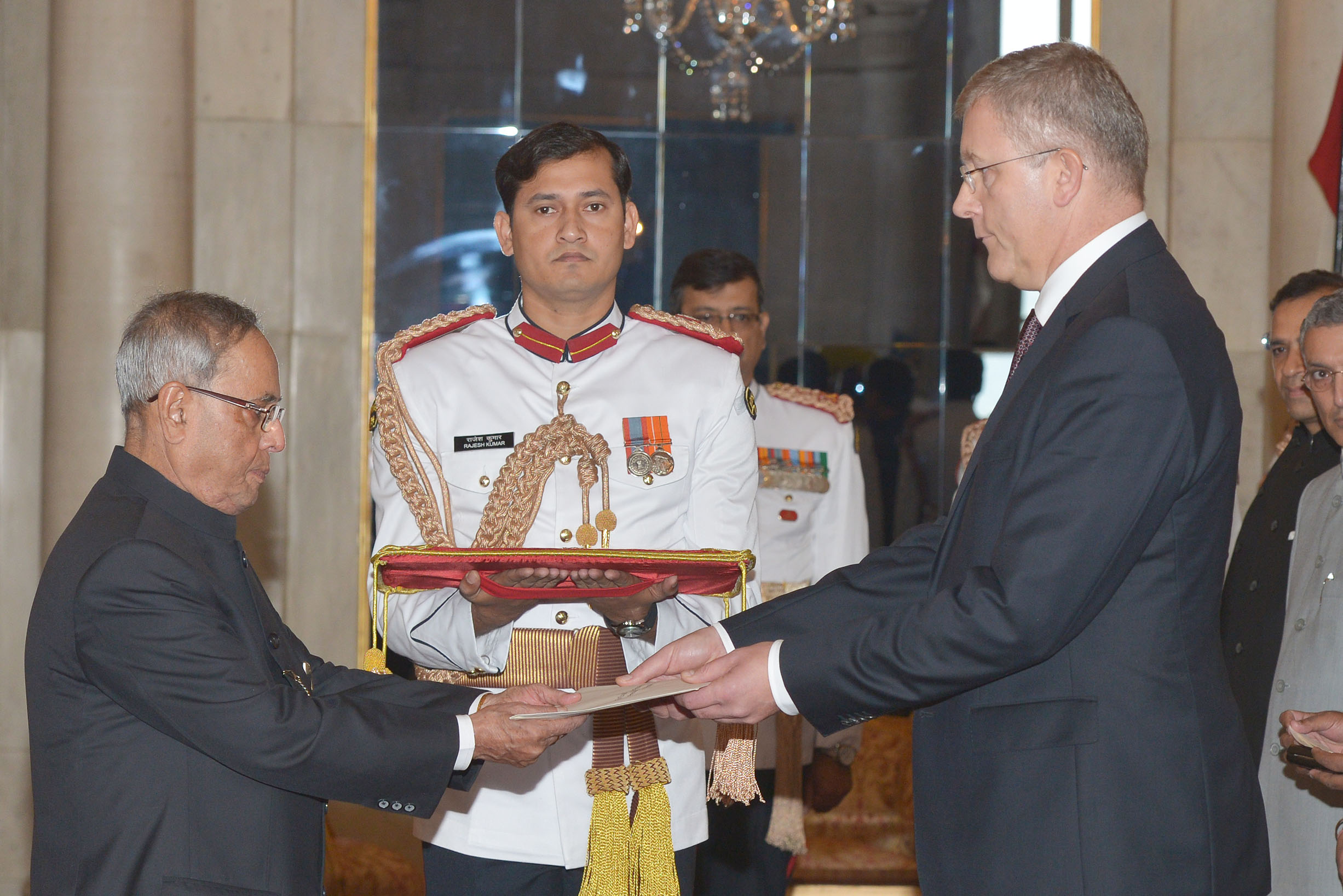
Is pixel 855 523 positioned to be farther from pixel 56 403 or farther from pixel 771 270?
pixel 56 403

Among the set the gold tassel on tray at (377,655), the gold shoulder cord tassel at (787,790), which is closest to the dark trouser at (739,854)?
the gold shoulder cord tassel at (787,790)

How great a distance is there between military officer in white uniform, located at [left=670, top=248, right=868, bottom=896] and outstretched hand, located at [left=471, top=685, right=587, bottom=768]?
1709 mm

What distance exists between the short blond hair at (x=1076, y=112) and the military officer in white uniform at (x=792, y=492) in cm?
204

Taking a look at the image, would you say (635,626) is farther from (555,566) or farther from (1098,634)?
(1098,634)

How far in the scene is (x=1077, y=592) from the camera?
184 centimetres

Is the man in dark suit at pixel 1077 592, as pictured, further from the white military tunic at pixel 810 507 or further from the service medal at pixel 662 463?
the white military tunic at pixel 810 507

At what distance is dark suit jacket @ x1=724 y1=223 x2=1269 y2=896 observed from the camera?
184cm

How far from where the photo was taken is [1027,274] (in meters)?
2.12

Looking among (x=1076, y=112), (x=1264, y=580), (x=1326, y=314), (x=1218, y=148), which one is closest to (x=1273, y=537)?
(x=1264, y=580)

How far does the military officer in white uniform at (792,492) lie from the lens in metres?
3.94

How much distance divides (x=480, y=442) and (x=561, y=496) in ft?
0.66

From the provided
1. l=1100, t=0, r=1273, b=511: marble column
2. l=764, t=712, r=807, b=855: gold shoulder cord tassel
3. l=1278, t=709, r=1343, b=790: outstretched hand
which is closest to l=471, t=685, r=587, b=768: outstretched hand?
l=1278, t=709, r=1343, b=790: outstretched hand

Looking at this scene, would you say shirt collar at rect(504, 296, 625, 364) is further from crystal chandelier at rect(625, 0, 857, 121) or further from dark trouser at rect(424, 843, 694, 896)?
crystal chandelier at rect(625, 0, 857, 121)

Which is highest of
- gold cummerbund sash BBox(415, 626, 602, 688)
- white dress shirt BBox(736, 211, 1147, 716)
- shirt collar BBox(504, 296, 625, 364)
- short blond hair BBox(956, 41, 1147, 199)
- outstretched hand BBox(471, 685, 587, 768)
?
short blond hair BBox(956, 41, 1147, 199)
